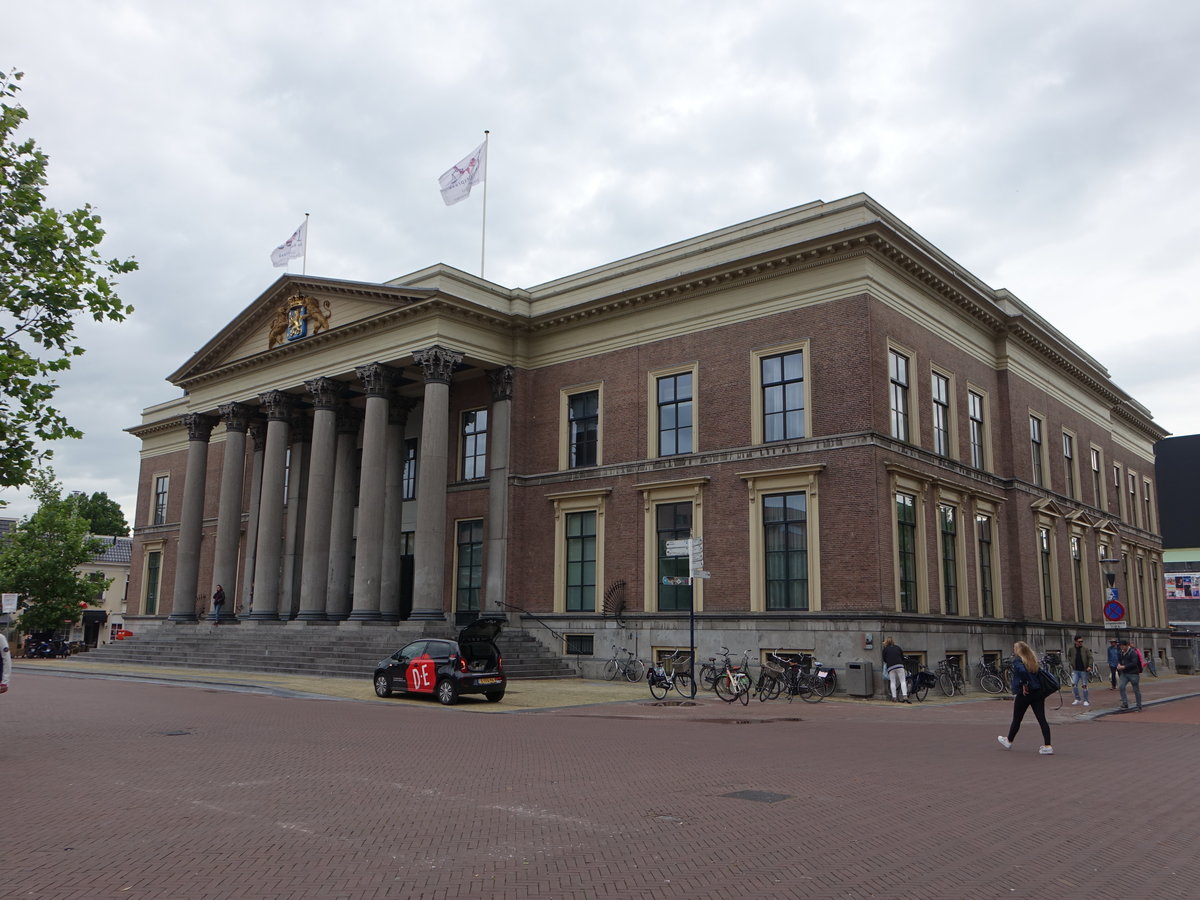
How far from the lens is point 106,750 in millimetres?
13922

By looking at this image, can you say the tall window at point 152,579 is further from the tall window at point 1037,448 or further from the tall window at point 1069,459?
the tall window at point 1069,459

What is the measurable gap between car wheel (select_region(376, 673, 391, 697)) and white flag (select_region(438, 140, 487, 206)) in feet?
64.7

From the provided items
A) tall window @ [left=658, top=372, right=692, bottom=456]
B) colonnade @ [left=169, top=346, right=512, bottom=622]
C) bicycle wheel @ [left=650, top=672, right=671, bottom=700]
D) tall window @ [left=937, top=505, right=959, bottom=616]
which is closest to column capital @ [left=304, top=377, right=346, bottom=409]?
colonnade @ [left=169, top=346, right=512, bottom=622]

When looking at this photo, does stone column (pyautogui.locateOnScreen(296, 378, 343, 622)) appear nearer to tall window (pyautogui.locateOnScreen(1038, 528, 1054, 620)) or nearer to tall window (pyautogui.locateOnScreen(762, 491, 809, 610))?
tall window (pyautogui.locateOnScreen(762, 491, 809, 610))

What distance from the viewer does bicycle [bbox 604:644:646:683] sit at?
104 ft

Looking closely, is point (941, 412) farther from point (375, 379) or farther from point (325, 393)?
point (325, 393)

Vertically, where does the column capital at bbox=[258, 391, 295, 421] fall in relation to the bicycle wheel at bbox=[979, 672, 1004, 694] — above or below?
above

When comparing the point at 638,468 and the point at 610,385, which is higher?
the point at 610,385

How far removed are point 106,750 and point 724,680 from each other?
1523 cm

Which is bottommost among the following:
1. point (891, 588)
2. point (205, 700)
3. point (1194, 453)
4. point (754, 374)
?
point (205, 700)

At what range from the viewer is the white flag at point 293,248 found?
4231 cm

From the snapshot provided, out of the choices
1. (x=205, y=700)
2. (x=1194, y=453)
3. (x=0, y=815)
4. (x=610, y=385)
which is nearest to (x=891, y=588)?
(x=610, y=385)

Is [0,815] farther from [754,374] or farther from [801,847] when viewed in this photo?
[754,374]

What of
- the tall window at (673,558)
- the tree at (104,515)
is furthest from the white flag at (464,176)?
the tree at (104,515)
